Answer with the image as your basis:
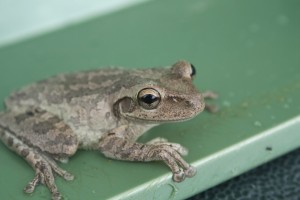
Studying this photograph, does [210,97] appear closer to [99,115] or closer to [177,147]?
[177,147]

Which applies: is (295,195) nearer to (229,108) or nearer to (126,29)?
(229,108)

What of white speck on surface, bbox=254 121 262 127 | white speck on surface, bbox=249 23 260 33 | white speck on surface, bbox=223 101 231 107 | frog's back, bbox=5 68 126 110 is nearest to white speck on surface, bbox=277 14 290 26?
white speck on surface, bbox=249 23 260 33

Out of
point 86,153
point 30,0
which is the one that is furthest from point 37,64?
point 86,153

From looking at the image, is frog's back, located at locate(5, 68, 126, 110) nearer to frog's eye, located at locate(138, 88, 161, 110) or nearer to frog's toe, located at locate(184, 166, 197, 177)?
frog's eye, located at locate(138, 88, 161, 110)

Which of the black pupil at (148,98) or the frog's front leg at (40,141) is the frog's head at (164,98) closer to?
the black pupil at (148,98)

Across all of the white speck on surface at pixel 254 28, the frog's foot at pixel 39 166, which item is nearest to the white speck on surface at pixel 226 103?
the white speck on surface at pixel 254 28

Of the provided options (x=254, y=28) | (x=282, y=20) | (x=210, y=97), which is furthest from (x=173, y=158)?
(x=282, y=20)
